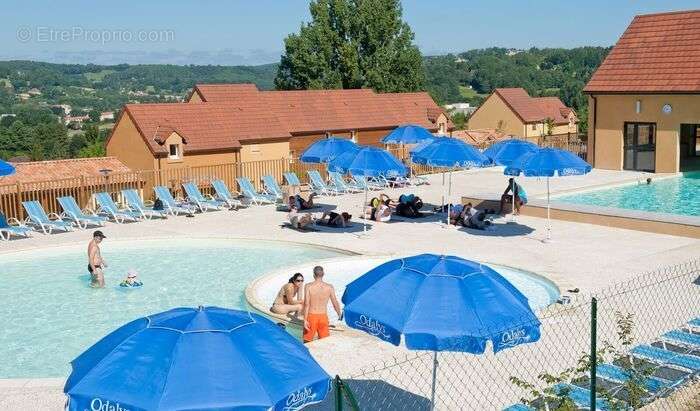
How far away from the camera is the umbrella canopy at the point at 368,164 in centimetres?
1942

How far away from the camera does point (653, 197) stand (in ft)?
88.9

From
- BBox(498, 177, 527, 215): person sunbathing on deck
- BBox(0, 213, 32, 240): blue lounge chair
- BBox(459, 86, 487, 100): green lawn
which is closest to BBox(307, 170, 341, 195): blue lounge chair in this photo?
BBox(498, 177, 527, 215): person sunbathing on deck

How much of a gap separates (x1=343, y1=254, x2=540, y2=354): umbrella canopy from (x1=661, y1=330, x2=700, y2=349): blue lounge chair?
12.1ft

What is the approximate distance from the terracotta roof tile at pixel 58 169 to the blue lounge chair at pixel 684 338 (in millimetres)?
19412

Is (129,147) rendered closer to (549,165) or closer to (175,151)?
(175,151)

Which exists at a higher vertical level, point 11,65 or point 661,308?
point 11,65

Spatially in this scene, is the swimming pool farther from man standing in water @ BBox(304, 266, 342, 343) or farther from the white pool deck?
man standing in water @ BBox(304, 266, 342, 343)

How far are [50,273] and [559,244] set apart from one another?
11.5 metres

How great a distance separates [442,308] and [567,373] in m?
2.75

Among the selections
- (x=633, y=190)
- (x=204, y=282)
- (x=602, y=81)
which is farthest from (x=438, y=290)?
(x=602, y=81)

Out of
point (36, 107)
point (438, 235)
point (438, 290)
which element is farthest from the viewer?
point (36, 107)

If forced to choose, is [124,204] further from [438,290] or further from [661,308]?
[438,290]

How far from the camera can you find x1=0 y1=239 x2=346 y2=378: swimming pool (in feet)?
41.8

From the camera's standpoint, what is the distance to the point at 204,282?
659 inches
